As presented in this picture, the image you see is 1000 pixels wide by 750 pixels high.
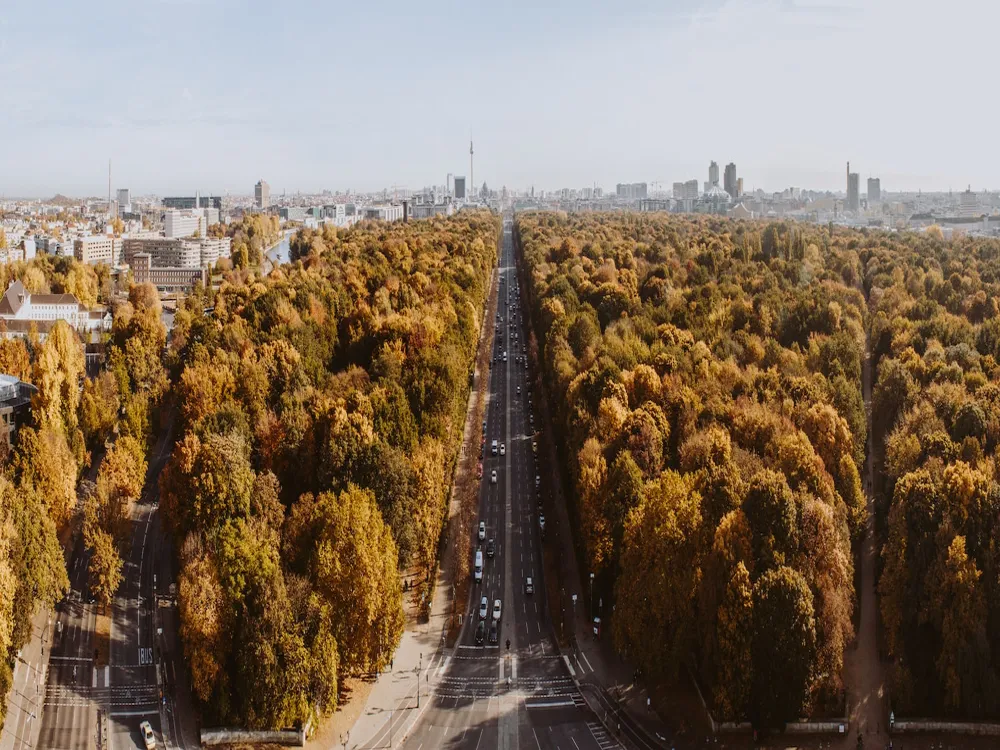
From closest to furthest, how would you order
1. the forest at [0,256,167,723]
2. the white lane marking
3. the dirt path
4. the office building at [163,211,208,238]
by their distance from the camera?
the dirt path → the white lane marking → the forest at [0,256,167,723] → the office building at [163,211,208,238]

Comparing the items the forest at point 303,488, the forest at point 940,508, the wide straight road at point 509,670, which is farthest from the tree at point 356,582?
the forest at point 940,508

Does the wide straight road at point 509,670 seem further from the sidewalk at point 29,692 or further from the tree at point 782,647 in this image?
the sidewalk at point 29,692

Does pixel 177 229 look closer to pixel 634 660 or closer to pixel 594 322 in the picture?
pixel 594 322

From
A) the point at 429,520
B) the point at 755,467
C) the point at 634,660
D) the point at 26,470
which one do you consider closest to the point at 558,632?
the point at 634,660

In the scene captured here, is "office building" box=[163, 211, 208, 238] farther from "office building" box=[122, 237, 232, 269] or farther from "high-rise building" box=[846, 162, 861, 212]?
"high-rise building" box=[846, 162, 861, 212]

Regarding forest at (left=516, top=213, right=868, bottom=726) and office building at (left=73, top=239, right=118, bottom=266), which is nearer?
forest at (left=516, top=213, right=868, bottom=726)

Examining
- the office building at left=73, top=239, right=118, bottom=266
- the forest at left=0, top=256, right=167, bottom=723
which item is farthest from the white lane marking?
the office building at left=73, top=239, right=118, bottom=266

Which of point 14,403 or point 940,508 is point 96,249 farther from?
point 940,508

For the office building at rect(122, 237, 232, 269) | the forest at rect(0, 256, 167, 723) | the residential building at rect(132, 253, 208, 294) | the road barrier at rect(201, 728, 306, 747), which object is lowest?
the road barrier at rect(201, 728, 306, 747)
